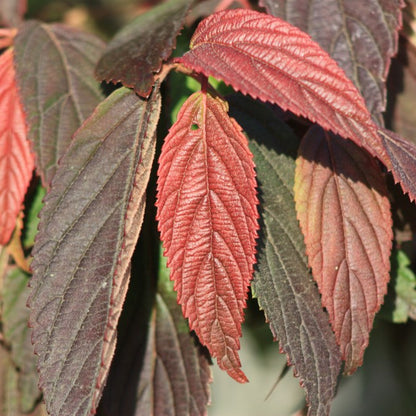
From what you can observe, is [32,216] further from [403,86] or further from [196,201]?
[403,86]

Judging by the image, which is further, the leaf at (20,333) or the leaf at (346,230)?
the leaf at (20,333)

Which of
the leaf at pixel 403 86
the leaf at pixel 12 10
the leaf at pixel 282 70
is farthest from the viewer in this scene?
the leaf at pixel 12 10

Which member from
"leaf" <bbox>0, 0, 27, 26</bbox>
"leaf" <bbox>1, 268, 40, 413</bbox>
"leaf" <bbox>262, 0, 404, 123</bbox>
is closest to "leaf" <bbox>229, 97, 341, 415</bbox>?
"leaf" <bbox>262, 0, 404, 123</bbox>

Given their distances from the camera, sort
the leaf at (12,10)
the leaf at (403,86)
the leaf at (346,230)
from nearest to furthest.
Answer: the leaf at (346,230) < the leaf at (403,86) < the leaf at (12,10)

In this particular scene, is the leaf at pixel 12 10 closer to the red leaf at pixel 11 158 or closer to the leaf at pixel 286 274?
the red leaf at pixel 11 158

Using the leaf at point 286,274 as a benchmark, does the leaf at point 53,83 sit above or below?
above

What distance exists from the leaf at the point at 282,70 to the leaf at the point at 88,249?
10cm

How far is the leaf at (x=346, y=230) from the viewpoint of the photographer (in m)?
0.67

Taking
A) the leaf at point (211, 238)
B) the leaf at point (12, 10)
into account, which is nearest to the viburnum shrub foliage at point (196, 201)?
the leaf at point (211, 238)

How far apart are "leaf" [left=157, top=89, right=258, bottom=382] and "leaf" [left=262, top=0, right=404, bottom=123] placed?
0.81 feet

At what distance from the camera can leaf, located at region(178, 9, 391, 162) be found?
0.57 meters

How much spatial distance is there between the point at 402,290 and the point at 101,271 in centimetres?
49

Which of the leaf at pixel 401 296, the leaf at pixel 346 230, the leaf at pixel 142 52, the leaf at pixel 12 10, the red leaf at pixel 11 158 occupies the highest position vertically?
the leaf at pixel 142 52

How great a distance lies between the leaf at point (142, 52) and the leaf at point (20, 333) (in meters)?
0.35
